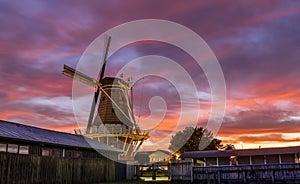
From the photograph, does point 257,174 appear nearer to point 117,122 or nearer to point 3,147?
point 3,147

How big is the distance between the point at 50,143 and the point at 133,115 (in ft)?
88.3

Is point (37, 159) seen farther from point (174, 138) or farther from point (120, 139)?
point (174, 138)

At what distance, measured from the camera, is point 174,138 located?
7562 cm

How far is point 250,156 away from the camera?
1427 inches

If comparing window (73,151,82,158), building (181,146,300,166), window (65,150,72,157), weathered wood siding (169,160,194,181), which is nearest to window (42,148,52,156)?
window (65,150,72,157)

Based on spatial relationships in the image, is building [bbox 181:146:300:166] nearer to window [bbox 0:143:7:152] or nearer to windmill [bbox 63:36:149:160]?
windmill [bbox 63:36:149:160]

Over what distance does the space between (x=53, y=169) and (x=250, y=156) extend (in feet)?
75.9

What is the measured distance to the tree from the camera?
69.4 meters

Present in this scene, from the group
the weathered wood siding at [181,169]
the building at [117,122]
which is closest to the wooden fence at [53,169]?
the weathered wood siding at [181,169]

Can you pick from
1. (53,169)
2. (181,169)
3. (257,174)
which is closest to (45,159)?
(53,169)

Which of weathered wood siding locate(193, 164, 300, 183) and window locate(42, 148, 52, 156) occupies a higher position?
window locate(42, 148, 52, 156)

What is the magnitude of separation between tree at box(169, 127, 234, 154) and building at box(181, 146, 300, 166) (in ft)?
99.6

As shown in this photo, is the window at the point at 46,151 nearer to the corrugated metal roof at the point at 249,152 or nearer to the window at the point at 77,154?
the window at the point at 77,154

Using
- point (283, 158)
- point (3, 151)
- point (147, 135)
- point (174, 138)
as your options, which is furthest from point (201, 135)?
point (3, 151)
